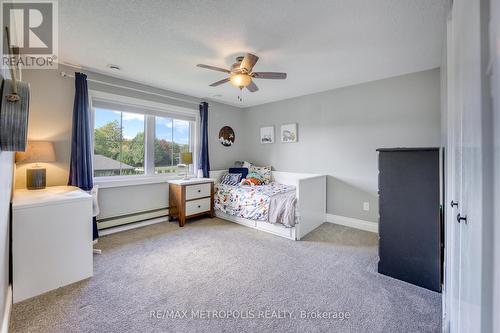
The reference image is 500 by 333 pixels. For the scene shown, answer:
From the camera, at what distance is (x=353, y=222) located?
353cm

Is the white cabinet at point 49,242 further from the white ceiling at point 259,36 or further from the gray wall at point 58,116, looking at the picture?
the white ceiling at point 259,36

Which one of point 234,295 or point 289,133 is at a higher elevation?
point 289,133

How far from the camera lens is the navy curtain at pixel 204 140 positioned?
425 cm

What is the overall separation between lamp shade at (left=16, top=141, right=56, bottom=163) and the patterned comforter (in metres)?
2.36

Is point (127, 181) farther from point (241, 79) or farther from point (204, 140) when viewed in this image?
point (241, 79)

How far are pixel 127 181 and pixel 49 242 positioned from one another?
1612 mm

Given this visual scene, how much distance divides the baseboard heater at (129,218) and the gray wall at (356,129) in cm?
241

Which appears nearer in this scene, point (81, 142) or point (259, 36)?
point (259, 36)

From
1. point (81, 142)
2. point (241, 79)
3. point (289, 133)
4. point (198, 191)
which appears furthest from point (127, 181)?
point (289, 133)

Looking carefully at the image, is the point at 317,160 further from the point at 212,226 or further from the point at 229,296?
the point at 229,296

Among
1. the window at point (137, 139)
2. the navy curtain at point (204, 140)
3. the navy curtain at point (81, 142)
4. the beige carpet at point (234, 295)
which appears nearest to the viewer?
the beige carpet at point (234, 295)

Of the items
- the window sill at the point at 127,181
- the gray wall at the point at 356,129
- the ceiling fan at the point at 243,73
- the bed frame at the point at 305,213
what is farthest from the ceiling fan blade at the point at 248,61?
the window sill at the point at 127,181

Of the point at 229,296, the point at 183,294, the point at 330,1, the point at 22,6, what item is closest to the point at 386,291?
A: the point at 229,296

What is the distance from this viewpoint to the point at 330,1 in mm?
1653
